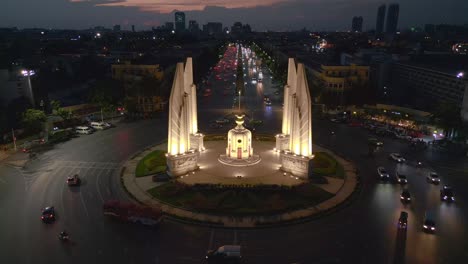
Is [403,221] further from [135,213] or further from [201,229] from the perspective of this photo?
[135,213]

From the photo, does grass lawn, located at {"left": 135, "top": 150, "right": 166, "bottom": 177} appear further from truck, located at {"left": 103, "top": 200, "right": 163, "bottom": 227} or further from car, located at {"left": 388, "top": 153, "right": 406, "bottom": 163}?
car, located at {"left": 388, "top": 153, "right": 406, "bottom": 163}

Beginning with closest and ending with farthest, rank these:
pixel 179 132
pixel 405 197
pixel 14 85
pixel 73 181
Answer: pixel 405 197, pixel 73 181, pixel 179 132, pixel 14 85

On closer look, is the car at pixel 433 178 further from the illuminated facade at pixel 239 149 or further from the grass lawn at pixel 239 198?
the illuminated facade at pixel 239 149

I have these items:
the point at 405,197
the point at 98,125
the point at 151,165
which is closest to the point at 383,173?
the point at 405,197

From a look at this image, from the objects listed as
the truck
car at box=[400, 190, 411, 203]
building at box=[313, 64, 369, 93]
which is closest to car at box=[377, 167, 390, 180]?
car at box=[400, 190, 411, 203]

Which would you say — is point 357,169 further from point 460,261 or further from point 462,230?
point 460,261
